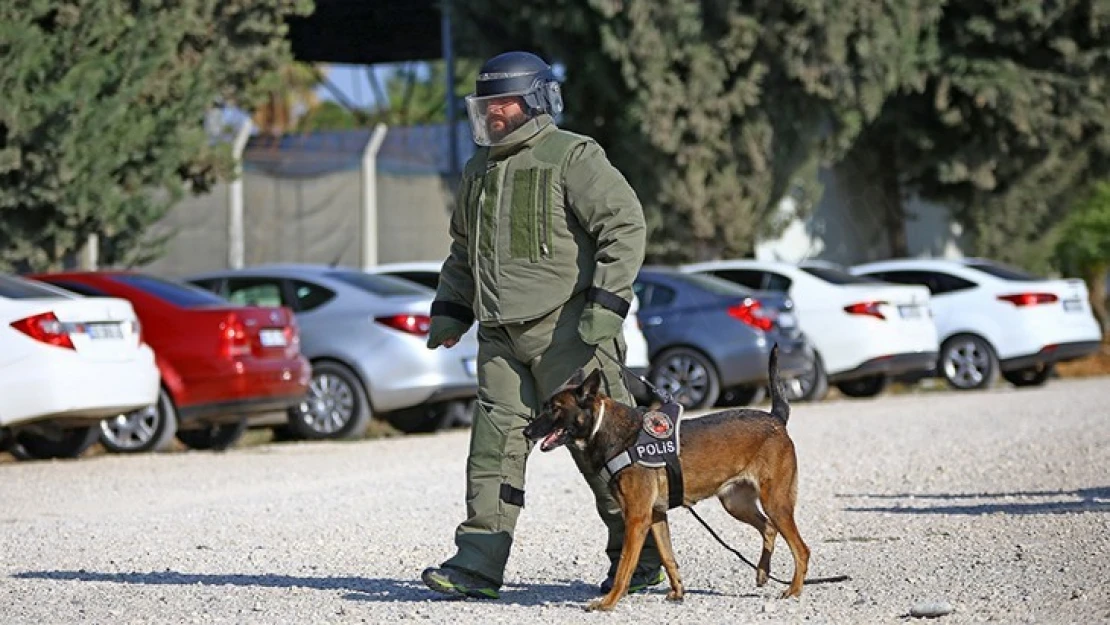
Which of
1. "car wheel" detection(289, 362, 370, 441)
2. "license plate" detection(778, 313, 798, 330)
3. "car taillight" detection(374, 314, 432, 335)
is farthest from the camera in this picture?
"license plate" detection(778, 313, 798, 330)

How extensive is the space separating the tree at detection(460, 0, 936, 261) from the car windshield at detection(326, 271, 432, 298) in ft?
35.6

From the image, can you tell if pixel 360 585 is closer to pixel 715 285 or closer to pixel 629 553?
pixel 629 553

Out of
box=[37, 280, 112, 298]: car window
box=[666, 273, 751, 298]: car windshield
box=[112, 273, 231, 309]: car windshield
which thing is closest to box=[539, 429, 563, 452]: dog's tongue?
box=[112, 273, 231, 309]: car windshield

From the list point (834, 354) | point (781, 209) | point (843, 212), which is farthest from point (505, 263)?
point (843, 212)

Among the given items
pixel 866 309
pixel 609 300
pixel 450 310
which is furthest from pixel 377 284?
pixel 609 300

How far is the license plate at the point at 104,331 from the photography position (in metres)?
14.9

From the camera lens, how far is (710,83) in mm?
29234

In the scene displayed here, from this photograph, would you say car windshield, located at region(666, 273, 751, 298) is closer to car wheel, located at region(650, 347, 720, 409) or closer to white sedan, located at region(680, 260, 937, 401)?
car wheel, located at region(650, 347, 720, 409)

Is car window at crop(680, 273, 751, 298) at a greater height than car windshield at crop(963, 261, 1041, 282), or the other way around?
car window at crop(680, 273, 751, 298)

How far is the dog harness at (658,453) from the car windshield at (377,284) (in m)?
10.2

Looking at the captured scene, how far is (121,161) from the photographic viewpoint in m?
19.4

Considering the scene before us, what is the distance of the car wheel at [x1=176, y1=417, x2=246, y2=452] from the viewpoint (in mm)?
17250

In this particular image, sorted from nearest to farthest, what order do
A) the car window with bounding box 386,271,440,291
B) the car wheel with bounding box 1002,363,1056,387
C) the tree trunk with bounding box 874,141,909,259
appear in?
1. the car window with bounding box 386,271,440,291
2. the car wheel with bounding box 1002,363,1056,387
3. the tree trunk with bounding box 874,141,909,259

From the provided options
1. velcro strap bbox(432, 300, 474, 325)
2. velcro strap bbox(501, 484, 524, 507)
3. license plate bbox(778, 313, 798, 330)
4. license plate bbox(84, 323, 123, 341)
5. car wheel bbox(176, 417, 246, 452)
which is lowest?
A: car wheel bbox(176, 417, 246, 452)
